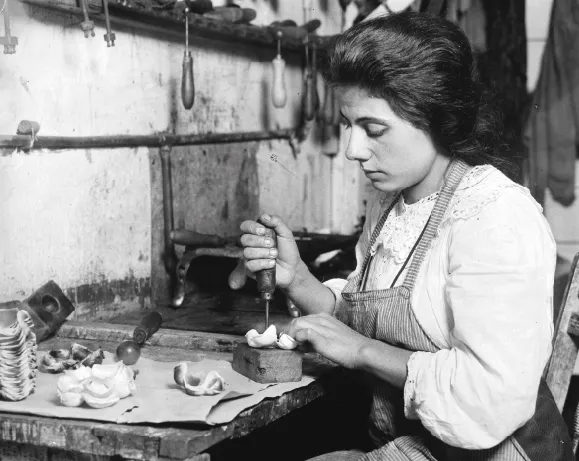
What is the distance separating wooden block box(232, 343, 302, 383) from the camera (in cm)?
188

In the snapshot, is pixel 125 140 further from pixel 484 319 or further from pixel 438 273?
pixel 484 319

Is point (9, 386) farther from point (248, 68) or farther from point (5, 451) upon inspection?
point (248, 68)

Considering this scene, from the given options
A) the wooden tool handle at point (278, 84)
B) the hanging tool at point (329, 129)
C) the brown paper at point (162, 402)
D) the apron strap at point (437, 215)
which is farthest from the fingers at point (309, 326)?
the hanging tool at point (329, 129)

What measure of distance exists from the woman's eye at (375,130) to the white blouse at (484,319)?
0.82ft

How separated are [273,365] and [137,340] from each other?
1.78ft

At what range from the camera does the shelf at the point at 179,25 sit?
108 inches

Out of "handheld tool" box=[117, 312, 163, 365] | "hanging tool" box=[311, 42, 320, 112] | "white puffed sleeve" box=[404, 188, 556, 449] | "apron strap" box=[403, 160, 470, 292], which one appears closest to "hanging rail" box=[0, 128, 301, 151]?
"hanging tool" box=[311, 42, 320, 112]

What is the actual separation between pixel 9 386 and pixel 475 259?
1.02m

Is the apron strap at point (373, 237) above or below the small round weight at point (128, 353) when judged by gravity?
above

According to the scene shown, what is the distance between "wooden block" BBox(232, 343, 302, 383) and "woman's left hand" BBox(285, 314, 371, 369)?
0.05 m

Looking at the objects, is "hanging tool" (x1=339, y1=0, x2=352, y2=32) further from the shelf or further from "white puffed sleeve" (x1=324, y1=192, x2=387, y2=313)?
"white puffed sleeve" (x1=324, y1=192, x2=387, y2=313)

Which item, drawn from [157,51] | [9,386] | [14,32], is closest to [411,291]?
[9,386]

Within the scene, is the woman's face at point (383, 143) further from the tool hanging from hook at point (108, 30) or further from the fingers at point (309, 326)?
the tool hanging from hook at point (108, 30)

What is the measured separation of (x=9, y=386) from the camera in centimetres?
171
